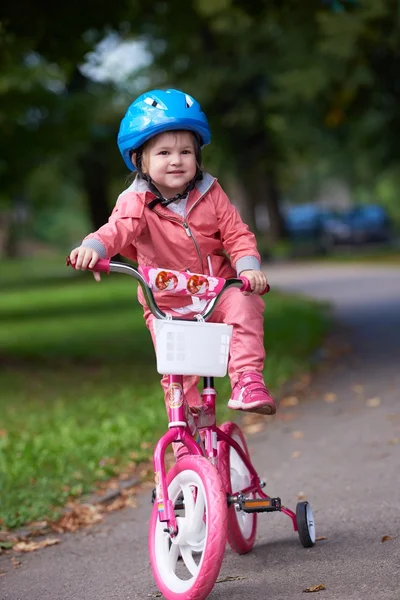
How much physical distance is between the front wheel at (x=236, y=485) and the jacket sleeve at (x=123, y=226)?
0.98 meters

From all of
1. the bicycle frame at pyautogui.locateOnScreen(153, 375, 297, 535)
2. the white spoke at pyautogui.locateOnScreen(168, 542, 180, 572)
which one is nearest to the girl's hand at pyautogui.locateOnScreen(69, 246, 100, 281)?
the bicycle frame at pyautogui.locateOnScreen(153, 375, 297, 535)

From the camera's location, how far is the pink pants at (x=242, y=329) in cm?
452

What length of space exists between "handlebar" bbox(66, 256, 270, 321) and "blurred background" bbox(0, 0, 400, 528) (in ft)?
7.72

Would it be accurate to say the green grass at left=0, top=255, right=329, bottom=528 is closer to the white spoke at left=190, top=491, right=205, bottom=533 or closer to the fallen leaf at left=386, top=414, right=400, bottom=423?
the fallen leaf at left=386, top=414, right=400, bottom=423

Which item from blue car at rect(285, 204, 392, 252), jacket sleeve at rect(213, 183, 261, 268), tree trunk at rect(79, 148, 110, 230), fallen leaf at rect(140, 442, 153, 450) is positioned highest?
tree trunk at rect(79, 148, 110, 230)

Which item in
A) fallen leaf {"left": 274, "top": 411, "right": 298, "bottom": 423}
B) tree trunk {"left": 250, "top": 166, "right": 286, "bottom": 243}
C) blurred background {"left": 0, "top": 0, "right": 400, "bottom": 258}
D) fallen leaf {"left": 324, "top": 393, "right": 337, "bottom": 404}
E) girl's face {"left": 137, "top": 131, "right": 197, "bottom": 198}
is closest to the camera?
girl's face {"left": 137, "top": 131, "right": 197, "bottom": 198}

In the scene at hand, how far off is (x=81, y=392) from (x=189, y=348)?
7.13 meters

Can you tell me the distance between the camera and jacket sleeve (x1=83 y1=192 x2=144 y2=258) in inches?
169

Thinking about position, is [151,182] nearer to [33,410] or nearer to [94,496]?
[94,496]

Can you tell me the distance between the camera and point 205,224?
15.0 ft

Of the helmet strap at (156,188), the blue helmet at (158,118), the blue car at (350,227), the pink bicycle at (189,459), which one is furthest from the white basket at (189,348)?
the blue car at (350,227)

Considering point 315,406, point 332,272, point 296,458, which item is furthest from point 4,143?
point 296,458

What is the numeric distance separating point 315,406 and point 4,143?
1451 centimetres

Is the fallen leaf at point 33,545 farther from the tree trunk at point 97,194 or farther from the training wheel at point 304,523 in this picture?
the tree trunk at point 97,194
